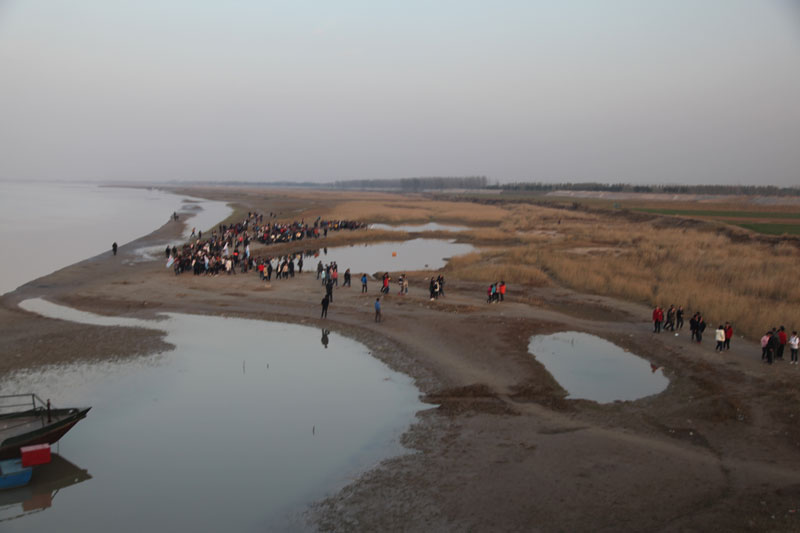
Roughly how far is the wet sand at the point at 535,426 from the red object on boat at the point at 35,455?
6.54 metres

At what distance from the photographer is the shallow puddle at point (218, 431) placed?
11914 mm

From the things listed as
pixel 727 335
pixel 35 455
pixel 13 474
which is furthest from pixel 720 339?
pixel 13 474

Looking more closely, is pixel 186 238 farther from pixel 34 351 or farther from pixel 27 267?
pixel 34 351

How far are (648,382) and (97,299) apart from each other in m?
27.0

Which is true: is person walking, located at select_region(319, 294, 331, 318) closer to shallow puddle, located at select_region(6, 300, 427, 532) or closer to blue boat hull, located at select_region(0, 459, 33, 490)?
shallow puddle, located at select_region(6, 300, 427, 532)

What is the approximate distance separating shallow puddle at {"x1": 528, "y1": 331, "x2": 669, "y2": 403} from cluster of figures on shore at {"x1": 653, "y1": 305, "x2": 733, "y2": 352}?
2620 mm

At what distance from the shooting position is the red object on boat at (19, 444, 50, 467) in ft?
42.1

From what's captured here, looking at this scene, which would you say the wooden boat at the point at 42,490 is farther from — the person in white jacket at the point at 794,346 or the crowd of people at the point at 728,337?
the person in white jacket at the point at 794,346

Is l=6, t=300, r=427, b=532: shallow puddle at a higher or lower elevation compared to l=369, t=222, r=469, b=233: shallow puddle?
lower

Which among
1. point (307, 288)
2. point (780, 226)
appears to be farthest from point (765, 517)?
point (780, 226)

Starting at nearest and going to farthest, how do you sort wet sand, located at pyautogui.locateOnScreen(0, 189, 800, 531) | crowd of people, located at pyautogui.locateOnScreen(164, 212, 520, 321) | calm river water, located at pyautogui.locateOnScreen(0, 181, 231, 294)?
wet sand, located at pyautogui.locateOnScreen(0, 189, 800, 531) → crowd of people, located at pyautogui.locateOnScreen(164, 212, 520, 321) → calm river water, located at pyautogui.locateOnScreen(0, 181, 231, 294)

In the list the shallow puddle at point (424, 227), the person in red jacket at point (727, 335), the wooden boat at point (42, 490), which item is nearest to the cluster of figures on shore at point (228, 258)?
the wooden boat at point (42, 490)

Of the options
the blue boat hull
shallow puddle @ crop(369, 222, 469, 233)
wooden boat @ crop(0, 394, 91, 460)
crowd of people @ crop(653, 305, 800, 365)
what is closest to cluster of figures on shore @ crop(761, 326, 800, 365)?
crowd of people @ crop(653, 305, 800, 365)

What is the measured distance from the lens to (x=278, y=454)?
560 inches
